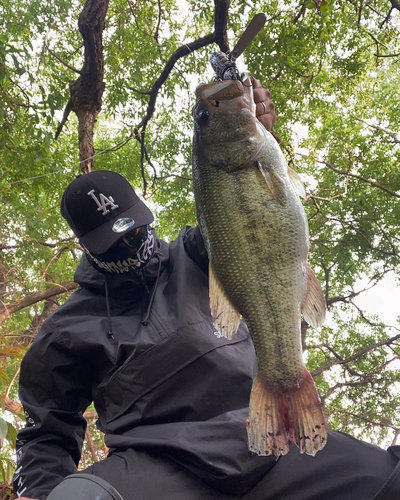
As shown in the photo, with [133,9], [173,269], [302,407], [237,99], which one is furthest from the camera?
[133,9]

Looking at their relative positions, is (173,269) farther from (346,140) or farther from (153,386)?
(346,140)

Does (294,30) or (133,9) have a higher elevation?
(133,9)

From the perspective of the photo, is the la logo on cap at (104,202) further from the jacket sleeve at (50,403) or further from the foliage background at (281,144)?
the foliage background at (281,144)

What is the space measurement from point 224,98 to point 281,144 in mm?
4738

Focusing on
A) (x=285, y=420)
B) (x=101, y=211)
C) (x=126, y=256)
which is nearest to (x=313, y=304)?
(x=285, y=420)

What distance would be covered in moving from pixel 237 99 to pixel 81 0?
7.85 metres

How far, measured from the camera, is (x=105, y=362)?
1.79 m

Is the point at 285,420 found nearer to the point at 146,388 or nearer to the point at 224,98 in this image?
the point at 146,388

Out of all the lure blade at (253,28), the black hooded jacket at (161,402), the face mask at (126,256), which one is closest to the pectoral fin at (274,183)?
the lure blade at (253,28)

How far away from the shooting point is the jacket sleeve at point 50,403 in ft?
5.80

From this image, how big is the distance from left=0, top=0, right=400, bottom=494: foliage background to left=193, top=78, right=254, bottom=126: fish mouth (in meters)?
4.15

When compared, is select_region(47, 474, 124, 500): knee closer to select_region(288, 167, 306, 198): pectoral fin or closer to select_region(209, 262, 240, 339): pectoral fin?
select_region(209, 262, 240, 339): pectoral fin

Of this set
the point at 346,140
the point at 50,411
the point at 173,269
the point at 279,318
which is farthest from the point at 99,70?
the point at 346,140

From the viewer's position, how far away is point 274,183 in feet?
4.33
